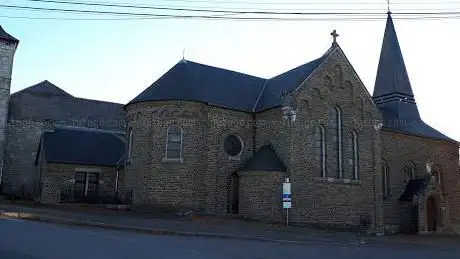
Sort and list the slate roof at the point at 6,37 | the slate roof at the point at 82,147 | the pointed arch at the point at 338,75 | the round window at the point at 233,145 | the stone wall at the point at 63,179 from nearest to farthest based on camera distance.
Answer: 1. the round window at the point at 233,145
2. the pointed arch at the point at 338,75
3. the stone wall at the point at 63,179
4. the slate roof at the point at 82,147
5. the slate roof at the point at 6,37

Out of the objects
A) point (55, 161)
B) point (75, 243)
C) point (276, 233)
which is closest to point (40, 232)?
point (75, 243)

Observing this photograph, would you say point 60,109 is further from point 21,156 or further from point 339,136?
point 339,136

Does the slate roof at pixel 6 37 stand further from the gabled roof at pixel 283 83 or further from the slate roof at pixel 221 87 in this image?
the gabled roof at pixel 283 83

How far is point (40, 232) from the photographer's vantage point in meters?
14.1

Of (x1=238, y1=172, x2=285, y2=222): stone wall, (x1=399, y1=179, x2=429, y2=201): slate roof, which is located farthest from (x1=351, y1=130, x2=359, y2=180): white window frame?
(x1=399, y1=179, x2=429, y2=201): slate roof

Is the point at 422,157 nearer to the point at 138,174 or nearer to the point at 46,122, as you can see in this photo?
the point at 138,174

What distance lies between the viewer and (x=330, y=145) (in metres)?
28.3

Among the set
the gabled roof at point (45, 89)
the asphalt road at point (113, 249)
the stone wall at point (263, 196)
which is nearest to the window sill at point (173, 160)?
the stone wall at point (263, 196)

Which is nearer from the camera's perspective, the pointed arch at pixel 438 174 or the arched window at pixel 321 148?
the arched window at pixel 321 148

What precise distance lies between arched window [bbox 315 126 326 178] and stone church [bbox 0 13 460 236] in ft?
0.20

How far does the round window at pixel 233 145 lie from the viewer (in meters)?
28.1

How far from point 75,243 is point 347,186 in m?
19.7

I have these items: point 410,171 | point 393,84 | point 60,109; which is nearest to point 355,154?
point 410,171

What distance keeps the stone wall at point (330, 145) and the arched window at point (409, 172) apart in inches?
256
